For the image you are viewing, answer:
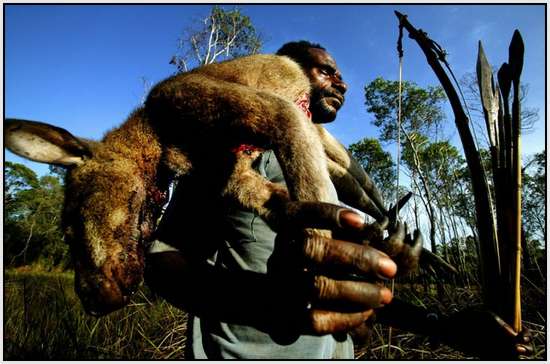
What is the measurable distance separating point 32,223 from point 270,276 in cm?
1013

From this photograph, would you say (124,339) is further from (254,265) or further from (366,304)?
(366,304)

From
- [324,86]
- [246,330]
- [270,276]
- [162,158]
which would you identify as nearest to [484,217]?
[270,276]

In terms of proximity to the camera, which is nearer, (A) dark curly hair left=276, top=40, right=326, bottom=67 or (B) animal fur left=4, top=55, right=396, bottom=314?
(B) animal fur left=4, top=55, right=396, bottom=314

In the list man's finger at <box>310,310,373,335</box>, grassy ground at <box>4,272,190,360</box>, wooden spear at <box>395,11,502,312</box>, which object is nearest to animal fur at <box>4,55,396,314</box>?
man's finger at <box>310,310,373,335</box>

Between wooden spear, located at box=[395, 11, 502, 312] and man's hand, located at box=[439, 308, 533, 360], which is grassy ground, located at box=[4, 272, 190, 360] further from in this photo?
wooden spear, located at box=[395, 11, 502, 312]

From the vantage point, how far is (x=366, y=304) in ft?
4.09

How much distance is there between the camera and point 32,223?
9180mm

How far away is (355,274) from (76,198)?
5.07 feet

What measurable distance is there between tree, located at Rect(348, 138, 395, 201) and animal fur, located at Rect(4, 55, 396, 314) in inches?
560

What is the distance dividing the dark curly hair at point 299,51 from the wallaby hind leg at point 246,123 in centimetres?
108

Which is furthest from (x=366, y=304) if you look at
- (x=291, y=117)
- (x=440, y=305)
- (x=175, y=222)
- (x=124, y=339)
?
(x=124, y=339)

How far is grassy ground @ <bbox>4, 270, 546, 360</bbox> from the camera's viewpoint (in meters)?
4.74

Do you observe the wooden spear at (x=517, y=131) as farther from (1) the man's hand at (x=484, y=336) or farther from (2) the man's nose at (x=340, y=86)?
(2) the man's nose at (x=340, y=86)

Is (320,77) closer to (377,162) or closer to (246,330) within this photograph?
(246,330)
